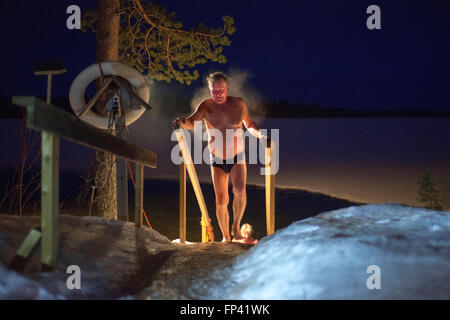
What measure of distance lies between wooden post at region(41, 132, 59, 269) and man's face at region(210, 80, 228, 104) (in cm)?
252

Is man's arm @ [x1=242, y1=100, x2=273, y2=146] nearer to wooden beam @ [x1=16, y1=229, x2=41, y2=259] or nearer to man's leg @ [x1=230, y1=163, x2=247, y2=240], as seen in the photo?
man's leg @ [x1=230, y1=163, x2=247, y2=240]

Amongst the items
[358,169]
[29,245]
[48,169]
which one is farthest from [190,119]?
[358,169]

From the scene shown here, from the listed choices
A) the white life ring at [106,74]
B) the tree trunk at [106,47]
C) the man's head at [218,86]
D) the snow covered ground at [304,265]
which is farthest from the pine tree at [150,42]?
the snow covered ground at [304,265]

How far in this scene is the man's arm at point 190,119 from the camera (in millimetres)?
4609

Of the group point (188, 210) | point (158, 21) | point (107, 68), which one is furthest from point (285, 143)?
point (107, 68)

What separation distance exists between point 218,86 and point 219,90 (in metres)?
0.05

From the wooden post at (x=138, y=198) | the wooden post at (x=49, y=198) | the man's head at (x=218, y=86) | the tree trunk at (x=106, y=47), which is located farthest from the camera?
the tree trunk at (x=106, y=47)

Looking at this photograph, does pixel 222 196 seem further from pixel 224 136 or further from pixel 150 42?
pixel 150 42

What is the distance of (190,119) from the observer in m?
4.74

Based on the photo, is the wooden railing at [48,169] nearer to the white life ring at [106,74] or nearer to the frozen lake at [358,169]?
the white life ring at [106,74]

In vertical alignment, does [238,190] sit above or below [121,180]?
below
